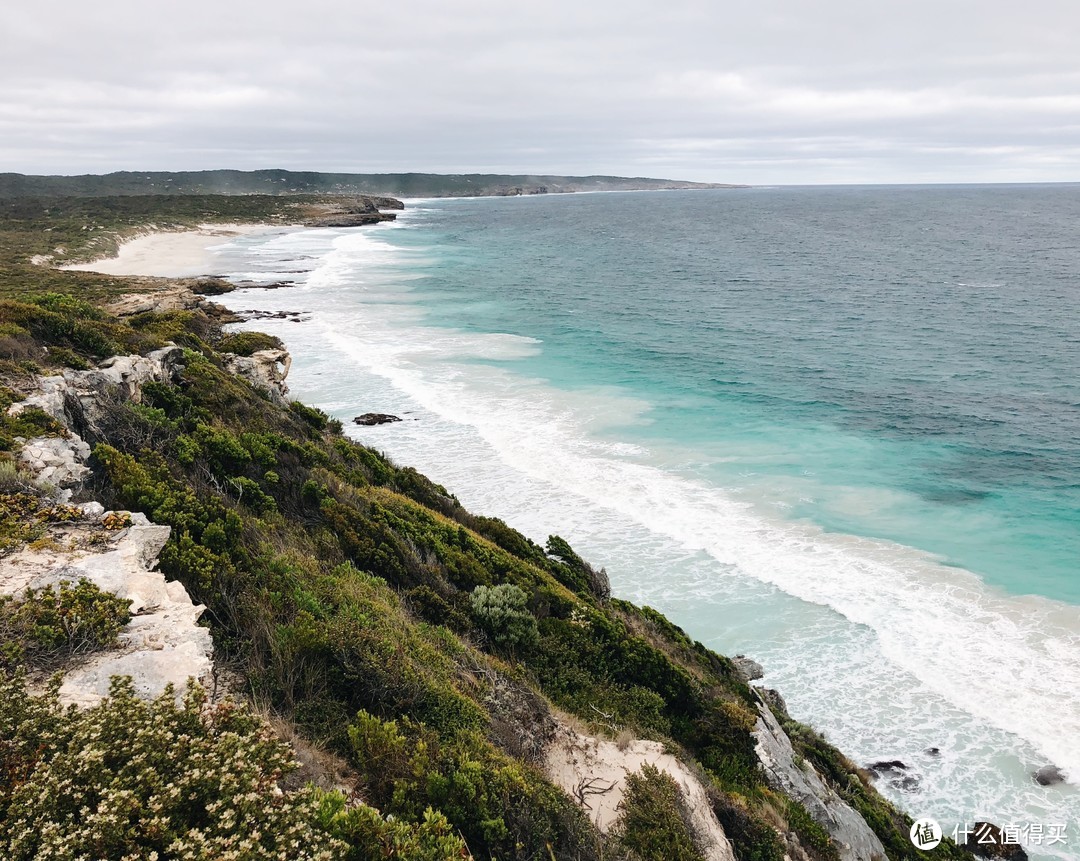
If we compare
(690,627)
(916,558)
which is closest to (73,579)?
(690,627)

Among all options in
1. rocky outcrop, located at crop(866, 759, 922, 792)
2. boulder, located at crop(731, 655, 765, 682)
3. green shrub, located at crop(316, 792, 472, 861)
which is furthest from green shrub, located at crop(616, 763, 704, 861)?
rocky outcrop, located at crop(866, 759, 922, 792)

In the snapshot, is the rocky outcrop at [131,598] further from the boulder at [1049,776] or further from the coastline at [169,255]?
the coastline at [169,255]

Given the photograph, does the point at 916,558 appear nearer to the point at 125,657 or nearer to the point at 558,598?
the point at 558,598

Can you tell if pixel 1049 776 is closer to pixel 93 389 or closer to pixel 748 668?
pixel 748 668

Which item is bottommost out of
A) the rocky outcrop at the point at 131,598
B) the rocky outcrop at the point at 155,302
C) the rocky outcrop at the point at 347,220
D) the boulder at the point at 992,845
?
the boulder at the point at 992,845

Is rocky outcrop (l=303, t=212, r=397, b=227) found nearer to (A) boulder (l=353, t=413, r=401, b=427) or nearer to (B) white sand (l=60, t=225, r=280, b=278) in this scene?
(B) white sand (l=60, t=225, r=280, b=278)

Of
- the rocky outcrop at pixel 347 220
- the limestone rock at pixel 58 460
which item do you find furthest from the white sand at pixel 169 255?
the limestone rock at pixel 58 460

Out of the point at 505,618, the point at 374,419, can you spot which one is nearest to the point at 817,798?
the point at 505,618
